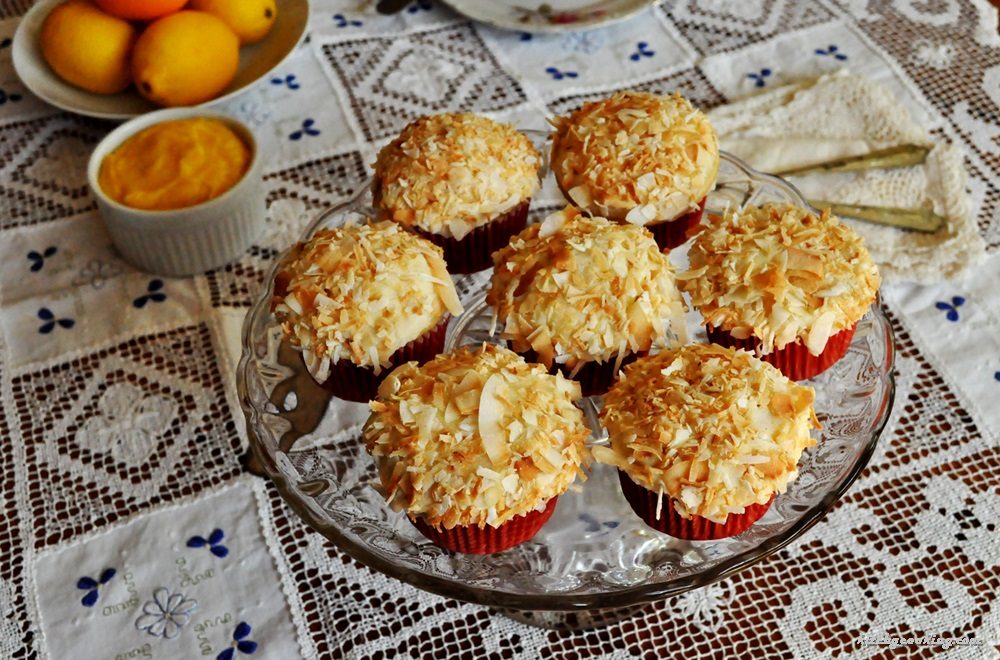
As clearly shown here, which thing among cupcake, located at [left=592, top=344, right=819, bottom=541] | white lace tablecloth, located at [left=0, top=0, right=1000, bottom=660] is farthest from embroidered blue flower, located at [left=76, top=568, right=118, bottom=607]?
cupcake, located at [left=592, top=344, right=819, bottom=541]

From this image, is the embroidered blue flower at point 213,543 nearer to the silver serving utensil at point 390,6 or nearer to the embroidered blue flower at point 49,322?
the embroidered blue flower at point 49,322

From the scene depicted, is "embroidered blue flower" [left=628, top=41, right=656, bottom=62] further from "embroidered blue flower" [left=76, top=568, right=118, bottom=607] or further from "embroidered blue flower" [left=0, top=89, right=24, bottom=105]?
"embroidered blue flower" [left=76, top=568, right=118, bottom=607]

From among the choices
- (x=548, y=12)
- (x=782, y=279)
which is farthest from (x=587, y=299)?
(x=548, y=12)

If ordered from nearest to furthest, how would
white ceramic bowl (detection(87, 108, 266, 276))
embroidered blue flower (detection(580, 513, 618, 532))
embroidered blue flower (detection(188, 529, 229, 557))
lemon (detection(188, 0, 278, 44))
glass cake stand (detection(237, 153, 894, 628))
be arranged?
glass cake stand (detection(237, 153, 894, 628))
embroidered blue flower (detection(580, 513, 618, 532))
embroidered blue flower (detection(188, 529, 229, 557))
white ceramic bowl (detection(87, 108, 266, 276))
lemon (detection(188, 0, 278, 44))

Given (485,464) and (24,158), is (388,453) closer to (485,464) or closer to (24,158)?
(485,464)

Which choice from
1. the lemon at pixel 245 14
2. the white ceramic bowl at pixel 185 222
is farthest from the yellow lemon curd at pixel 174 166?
the lemon at pixel 245 14
